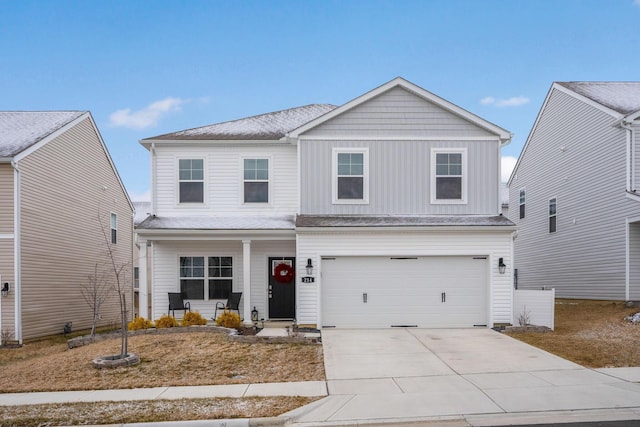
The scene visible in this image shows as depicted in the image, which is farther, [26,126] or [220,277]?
[26,126]

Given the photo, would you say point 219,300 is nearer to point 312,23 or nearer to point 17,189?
point 17,189

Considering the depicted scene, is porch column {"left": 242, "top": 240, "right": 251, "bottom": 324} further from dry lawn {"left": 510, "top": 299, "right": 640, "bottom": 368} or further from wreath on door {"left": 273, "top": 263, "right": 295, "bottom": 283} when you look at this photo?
dry lawn {"left": 510, "top": 299, "right": 640, "bottom": 368}

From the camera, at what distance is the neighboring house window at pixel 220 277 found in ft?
56.2

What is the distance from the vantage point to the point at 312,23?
20.2m

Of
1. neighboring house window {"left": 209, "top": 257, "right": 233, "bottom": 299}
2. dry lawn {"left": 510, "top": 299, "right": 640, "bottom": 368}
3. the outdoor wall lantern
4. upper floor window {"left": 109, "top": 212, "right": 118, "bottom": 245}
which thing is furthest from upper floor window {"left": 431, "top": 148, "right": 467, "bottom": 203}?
upper floor window {"left": 109, "top": 212, "right": 118, "bottom": 245}

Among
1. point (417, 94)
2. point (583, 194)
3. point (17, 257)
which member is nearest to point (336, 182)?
point (417, 94)

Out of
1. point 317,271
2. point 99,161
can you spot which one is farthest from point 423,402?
point 99,161

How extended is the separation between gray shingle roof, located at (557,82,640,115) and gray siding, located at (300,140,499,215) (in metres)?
5.69

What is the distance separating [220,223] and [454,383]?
31.2ft

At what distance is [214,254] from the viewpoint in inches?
679

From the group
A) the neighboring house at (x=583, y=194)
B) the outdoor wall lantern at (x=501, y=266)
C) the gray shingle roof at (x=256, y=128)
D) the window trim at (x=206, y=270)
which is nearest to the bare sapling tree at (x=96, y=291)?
the window trim at (x=206, y=270)

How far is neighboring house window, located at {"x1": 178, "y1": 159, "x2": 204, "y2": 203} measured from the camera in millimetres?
17375

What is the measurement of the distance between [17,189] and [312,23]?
11.2 metres

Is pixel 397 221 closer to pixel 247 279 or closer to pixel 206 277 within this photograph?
pixel 247 279
